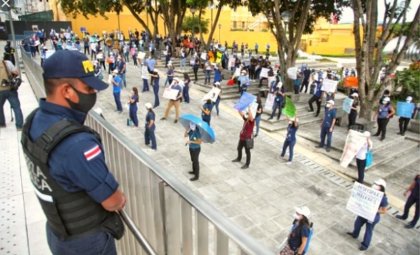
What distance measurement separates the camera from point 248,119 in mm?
10211

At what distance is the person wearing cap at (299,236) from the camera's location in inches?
232

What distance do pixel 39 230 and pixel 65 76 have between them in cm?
254

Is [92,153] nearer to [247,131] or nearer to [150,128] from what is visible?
[247,131]

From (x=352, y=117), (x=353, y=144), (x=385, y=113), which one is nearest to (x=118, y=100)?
(x=353, y=144)

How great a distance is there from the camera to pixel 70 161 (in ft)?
5.53

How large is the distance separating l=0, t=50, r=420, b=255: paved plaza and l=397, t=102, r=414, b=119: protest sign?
164 centimetres

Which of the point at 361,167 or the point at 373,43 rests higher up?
the point at 373,43

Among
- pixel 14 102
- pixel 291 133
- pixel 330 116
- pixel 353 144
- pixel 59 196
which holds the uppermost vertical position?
pixel 59 196

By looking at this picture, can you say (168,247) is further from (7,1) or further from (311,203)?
(7,1)

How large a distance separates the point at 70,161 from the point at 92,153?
11cm

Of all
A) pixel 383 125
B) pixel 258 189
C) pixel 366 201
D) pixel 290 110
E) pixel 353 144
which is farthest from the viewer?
pixel 383 125

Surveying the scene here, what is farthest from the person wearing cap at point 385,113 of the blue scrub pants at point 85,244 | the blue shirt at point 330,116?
the blue scrub pants at point 85,244

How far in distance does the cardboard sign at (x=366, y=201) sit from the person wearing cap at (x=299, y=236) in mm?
1955

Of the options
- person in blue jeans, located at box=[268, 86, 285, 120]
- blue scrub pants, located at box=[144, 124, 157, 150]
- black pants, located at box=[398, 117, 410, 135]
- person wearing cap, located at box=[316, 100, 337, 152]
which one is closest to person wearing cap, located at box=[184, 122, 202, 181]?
blue scrub pants, located at box=[144, 124, 157, 150]
